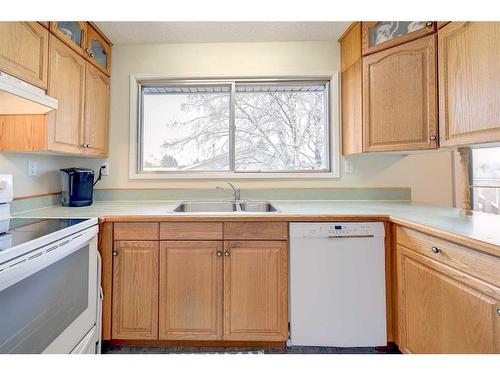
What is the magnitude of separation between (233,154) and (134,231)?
107 centimetres

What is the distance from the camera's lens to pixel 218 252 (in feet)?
4.77

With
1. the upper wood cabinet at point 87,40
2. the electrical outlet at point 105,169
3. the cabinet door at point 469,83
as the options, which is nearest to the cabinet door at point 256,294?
the cabinet door at point 469,83

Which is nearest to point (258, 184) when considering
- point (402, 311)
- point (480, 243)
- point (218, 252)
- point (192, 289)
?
point (218, 252)

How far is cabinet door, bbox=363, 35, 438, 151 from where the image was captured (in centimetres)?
154

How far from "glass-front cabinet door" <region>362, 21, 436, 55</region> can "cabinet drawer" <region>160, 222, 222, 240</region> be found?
1.68 meters

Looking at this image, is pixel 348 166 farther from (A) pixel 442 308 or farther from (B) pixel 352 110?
(A) pixel 442 308

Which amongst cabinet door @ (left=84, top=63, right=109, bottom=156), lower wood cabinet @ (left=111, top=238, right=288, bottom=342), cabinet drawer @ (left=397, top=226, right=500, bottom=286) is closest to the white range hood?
cabinet door @ (left=84, top=63, right=109, bottom=156)

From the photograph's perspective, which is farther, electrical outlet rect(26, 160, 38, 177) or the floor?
electrical outlet rect(26, 160, 38, 177)

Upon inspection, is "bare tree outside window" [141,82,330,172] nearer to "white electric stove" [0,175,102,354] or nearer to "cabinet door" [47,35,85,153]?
"cabinet door" [47,35,85,153]

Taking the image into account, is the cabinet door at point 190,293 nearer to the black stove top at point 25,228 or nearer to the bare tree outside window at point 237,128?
the black stove top at point 25,228

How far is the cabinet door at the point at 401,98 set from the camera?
60.8 inches

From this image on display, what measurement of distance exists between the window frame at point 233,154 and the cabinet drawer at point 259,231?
29.6 inches

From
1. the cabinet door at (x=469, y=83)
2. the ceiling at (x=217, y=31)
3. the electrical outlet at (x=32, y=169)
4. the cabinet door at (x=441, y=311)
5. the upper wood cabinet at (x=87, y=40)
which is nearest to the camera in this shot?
the cabinet door at (x=441, y=311)
